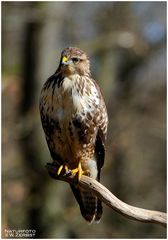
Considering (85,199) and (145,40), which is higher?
(145,40)

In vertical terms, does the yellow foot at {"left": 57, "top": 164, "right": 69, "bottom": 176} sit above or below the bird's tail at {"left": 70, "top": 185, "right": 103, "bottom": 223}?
above

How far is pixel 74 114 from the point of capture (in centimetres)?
530

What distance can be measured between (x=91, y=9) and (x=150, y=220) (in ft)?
24.7

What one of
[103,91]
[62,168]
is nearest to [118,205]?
[62,168]

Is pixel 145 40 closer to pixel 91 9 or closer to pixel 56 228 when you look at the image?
pixel 91 9

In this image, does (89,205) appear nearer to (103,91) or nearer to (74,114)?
(74,114)

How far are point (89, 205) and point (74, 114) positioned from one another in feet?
3.61

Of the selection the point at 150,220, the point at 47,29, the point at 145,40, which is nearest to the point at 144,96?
the point at 145,40

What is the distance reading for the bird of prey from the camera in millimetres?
5297

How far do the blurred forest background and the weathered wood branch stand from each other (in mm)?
3765

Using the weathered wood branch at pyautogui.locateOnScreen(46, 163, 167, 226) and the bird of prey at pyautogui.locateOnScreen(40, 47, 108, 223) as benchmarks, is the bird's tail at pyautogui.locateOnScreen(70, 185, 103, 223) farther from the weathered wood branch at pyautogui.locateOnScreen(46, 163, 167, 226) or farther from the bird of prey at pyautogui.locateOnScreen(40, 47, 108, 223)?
the weathered wood branch at pyautogui.locateOnScreen(46, 163, 167, 226)

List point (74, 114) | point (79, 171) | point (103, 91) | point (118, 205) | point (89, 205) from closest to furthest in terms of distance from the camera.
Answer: point (118, 205)
point (74, 114)
point (79, 171)
point (89, 205)
point (103, 91)

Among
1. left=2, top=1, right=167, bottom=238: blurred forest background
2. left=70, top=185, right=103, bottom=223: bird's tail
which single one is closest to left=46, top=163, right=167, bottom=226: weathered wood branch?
left=70, top=185, right=103, bottom=223: bird's tail

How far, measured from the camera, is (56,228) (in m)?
10.6
